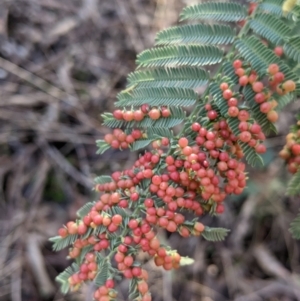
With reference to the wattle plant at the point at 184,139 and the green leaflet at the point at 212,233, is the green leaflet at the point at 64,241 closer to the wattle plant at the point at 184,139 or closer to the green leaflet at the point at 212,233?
the wattle plant at the point at 184,139

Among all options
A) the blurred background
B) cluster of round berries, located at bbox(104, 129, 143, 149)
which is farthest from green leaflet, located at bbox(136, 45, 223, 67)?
the blurred background

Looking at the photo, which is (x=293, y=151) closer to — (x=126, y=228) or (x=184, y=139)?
(x=184, y=139)

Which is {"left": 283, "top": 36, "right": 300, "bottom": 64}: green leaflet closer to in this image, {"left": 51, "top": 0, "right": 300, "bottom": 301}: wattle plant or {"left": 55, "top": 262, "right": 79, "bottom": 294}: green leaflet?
{"left": 51, "top": 0, "right": 300, "bottom": 301}: wattle plant

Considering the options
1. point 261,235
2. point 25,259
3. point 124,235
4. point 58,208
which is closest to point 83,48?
point 58,208

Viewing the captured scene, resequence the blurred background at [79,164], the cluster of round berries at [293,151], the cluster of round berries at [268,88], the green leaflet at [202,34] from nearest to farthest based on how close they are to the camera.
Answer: the cluster of round berries at [268,88] < the green leaflet at [202,34] < the cluster of round berries at [293,151] < the blurred background at [79,164]

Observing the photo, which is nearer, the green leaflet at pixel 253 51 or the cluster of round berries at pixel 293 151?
the green leaflet at pixel 253 51

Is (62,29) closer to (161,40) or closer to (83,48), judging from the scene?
(83,48)

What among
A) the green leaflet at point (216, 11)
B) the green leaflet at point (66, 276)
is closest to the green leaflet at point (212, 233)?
the green leaflet at point (66, 276)

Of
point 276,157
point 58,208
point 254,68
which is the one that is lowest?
point 58,208
